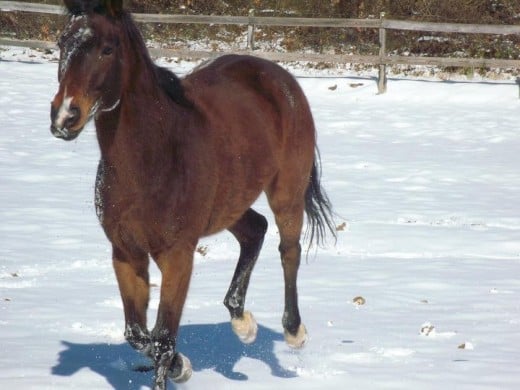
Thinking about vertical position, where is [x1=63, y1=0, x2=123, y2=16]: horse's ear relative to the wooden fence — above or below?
above

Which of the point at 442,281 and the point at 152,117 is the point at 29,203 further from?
the point at 152,117

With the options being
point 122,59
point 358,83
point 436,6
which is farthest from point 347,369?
point 436,6

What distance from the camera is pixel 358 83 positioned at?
18578 mm

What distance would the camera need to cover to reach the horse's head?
372 cm

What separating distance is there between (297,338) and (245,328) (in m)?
0.30

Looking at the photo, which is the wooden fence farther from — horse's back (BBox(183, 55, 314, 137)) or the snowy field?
horse's back (BBox(183, 55, 314, 137))

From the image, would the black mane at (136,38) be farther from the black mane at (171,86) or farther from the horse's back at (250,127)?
the horse's back at (250,127)

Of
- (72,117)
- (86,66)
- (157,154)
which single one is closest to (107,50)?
(86,66)

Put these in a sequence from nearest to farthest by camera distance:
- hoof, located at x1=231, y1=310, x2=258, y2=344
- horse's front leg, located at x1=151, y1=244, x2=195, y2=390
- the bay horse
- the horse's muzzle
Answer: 1. the horse's muzzle
2. the bay horse
3. horse's front leg, located at x1=151, y1=244, x2=195, y2=390
4. hoof, located at x1=231, y1=310, x2=258, y2=344

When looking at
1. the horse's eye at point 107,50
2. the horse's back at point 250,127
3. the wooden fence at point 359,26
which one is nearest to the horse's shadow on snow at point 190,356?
the horse's back at point 250,127

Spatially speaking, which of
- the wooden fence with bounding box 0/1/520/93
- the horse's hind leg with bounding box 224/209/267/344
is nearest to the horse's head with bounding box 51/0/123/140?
the horse's hind leg with bounding box 224/209/267/344

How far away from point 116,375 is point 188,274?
832 millimetres

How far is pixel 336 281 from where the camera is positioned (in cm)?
723

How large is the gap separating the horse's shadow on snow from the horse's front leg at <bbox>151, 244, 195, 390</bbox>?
42 centimetres
